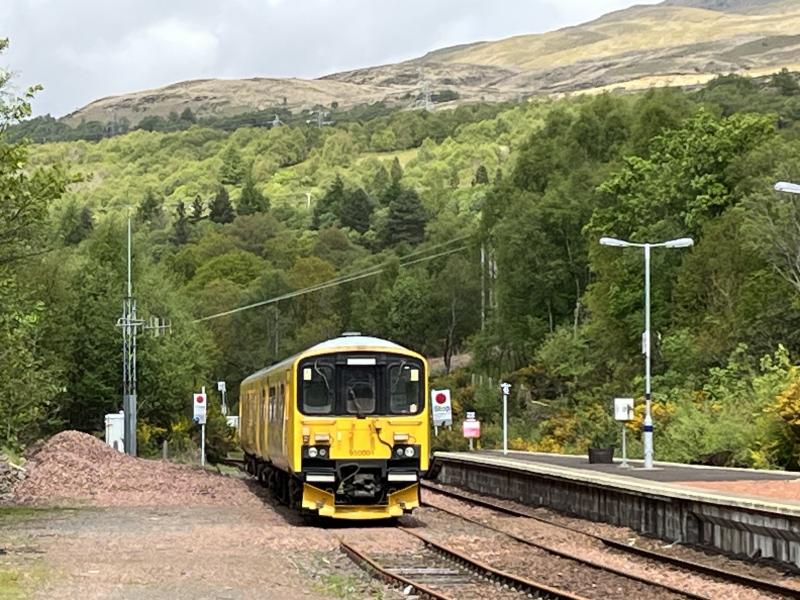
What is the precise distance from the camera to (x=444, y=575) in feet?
54.9

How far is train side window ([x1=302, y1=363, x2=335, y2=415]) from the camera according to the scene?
23.9m

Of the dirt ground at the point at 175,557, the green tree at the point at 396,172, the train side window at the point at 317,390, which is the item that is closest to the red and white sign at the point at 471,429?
the dirt ground at the point at 175,557

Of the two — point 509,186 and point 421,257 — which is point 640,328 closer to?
point 509,186

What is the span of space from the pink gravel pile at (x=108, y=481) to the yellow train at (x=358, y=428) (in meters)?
6.19

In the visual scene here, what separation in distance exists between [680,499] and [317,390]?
667 centimetres

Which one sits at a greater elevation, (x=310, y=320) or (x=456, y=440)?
(x=310, y=320)

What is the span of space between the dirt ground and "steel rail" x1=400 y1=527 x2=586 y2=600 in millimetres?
1418

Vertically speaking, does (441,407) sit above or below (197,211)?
below

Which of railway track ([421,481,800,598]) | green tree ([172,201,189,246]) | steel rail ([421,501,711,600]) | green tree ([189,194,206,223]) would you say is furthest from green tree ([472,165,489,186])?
steel rail ([421,501,711,600])

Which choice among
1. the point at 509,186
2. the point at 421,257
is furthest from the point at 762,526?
the point at 421,257

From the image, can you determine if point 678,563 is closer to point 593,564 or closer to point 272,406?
point 593,564

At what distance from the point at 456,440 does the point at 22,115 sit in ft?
131

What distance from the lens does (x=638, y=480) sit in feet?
86.7

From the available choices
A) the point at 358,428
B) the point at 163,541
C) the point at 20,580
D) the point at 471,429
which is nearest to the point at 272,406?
the point at 358,428
